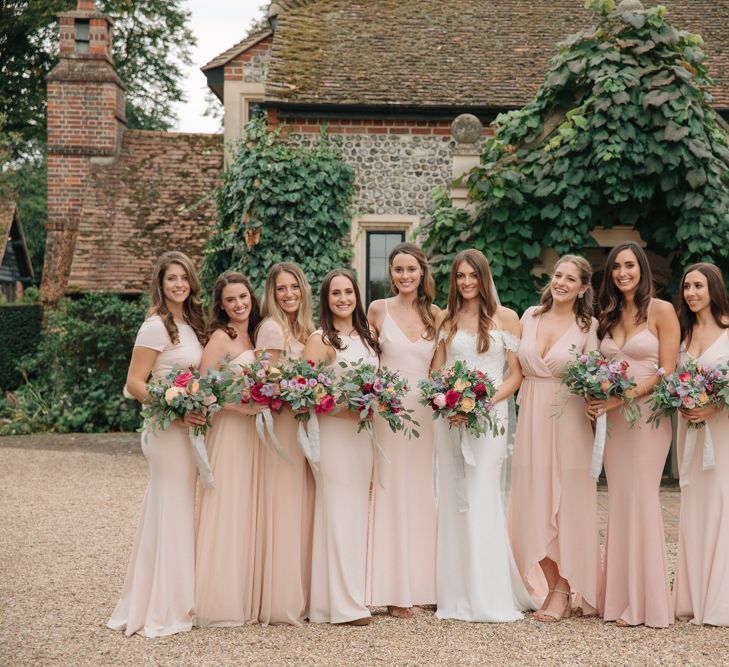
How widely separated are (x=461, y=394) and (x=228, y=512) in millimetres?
1559

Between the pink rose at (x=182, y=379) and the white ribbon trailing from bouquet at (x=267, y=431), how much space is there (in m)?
0.47

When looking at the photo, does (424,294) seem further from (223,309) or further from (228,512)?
(228,512)

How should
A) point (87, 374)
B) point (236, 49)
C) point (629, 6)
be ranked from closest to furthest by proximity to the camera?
1. point (629, 6)
2. point (87, 374)
3. point (236, 49)

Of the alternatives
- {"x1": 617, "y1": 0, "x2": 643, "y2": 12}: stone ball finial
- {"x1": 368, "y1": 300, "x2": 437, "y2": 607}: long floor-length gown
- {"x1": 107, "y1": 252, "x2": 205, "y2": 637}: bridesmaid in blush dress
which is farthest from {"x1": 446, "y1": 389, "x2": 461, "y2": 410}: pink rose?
{"x1": 617, "y1": 0, "x2": 643, "y2": 12}: stone ball finial

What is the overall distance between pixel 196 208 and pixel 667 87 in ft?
35.2

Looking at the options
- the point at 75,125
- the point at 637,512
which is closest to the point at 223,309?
the point at 637,512

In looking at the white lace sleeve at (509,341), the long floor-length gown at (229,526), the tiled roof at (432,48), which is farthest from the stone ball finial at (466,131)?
the long floor-length gown at (229,526)

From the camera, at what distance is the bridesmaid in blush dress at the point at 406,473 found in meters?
5.73

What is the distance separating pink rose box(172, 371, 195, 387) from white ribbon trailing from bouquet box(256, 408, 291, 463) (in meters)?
0.47

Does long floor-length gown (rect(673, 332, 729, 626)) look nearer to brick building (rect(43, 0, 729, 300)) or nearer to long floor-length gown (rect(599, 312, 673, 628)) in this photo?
long floor-length gown (rect(599, 312, 673, 628))

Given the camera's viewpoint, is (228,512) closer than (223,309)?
Yes

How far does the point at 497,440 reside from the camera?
579cm

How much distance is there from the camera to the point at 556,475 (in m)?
5.79

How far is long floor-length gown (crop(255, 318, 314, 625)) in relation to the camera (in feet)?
18.2
